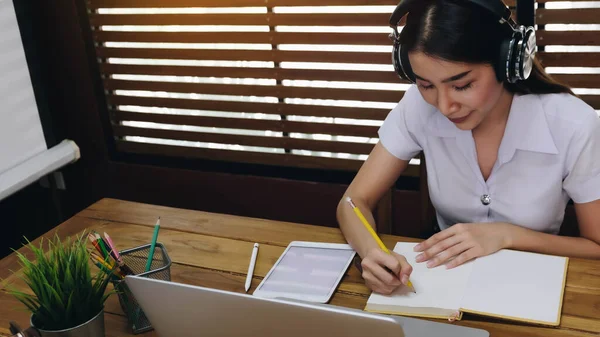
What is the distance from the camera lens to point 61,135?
10.8 feet

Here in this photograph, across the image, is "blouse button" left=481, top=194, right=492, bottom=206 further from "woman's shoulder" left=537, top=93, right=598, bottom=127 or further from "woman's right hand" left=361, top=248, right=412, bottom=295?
"woman's right hand" left=361, top=248, right=412, bottom=295

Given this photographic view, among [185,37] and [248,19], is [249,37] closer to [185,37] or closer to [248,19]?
[248,19]

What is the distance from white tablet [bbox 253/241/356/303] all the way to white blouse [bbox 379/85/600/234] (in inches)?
14.6

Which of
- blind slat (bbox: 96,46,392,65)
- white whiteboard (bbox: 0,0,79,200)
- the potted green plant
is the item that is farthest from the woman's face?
white whiteboard (bbox: 0,0,79,200)

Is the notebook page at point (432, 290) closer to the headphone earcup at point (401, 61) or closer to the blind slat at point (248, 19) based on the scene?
the headphone earcup at point (401, 61)

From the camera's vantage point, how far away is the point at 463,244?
1342mm

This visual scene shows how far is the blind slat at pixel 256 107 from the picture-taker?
2.64m

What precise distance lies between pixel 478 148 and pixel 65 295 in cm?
103

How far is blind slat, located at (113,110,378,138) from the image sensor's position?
8.82 feet

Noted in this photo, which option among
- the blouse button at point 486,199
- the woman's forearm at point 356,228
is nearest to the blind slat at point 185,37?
the woman's forearm at point 356,228

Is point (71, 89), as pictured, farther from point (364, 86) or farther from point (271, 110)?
point (364, 86)

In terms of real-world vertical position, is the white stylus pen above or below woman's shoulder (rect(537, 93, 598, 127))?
below

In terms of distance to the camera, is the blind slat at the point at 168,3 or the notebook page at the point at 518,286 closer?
the notebook page at the point at 518,286

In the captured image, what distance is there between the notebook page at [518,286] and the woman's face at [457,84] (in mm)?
315
